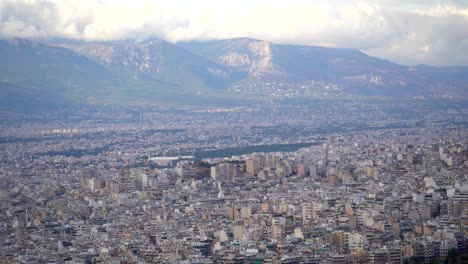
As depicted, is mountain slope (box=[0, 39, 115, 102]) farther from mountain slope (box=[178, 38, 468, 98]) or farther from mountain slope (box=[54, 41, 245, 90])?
mountain slope (box=[178, 38, 468, 98])

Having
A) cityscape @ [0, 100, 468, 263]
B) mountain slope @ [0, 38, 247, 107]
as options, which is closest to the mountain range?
mountain slope @ [0, 38, 247, 107]

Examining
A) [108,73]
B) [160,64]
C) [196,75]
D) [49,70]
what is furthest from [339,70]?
[49,70]

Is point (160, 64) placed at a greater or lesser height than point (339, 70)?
greater

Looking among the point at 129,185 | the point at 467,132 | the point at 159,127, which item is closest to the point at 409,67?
the point at 159,127

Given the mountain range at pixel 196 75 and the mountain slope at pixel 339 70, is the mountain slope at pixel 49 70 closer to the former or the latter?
the mountain range at pixel 196 75

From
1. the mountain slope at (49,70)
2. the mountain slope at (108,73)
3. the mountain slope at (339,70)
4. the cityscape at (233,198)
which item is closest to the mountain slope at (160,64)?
the mountain slope at (108,73)

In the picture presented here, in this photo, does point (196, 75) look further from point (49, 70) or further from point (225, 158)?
point (225, 158)

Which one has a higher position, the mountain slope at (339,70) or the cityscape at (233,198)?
the mountain slope at (339,70)

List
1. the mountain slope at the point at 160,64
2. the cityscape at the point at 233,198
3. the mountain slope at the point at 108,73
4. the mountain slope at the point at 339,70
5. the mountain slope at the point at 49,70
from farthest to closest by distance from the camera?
the mountain slope at the point at 160,64 → the mountain slope at the point at 339,70 → the mountain slope at the point at 49,70 → the mountain slope at the point at 108,73 → the cityscape at the point at 233,198

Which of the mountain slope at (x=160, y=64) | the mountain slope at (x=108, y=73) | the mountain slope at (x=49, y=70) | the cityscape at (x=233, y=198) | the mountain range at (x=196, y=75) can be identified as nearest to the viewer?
the cityscape at (x=233, y=198)
